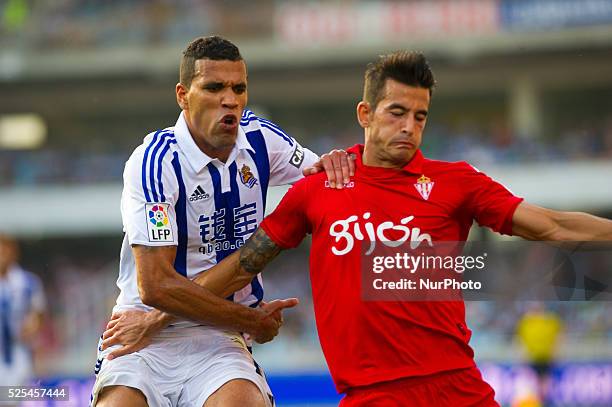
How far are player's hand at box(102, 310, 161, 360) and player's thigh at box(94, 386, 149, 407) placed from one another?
200 millimetres

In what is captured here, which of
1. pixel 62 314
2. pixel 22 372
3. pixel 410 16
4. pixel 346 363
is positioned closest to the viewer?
pixel 346 363

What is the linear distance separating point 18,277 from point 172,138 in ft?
19.7

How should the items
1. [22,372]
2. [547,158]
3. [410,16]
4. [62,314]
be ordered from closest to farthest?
1. [22,372]
2. [62,314]
3. [547,158]
4. [410,16]

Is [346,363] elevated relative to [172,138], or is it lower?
lower

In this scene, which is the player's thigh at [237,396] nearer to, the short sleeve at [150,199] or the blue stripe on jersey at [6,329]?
the short sleeve at [150,199]

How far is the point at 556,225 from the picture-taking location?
4012 mm

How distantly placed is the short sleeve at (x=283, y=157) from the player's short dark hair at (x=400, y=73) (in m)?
0.70

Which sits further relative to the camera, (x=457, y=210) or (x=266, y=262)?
(x=266, y=262)

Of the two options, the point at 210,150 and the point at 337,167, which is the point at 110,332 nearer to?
the point at 210,150

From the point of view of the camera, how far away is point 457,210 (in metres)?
4.15

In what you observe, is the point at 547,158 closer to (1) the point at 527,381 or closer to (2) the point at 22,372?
(1) the point at 527,381

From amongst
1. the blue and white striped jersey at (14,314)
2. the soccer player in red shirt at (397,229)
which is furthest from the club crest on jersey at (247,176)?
the blue and white striped jersey at (14,314)

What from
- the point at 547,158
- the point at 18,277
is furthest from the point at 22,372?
the point at 547,158

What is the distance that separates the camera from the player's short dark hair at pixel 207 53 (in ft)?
14.9
